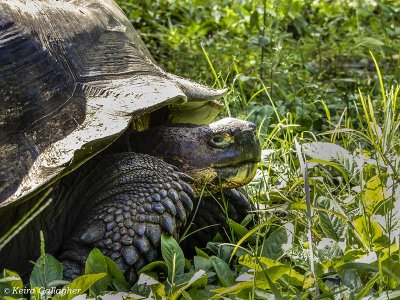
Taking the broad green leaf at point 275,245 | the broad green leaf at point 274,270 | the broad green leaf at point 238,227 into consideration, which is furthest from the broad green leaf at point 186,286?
the broad green leaf at point 238,227

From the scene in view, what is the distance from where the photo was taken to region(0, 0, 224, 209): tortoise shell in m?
2.94

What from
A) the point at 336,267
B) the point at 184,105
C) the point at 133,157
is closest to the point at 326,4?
the point at 184,105

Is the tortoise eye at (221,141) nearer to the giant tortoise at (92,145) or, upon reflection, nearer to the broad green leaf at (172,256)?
the giant tortoise at (92,145)

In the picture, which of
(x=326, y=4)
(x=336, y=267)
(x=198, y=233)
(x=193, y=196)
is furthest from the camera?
(x=326, y=4)

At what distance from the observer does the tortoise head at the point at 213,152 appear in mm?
3412

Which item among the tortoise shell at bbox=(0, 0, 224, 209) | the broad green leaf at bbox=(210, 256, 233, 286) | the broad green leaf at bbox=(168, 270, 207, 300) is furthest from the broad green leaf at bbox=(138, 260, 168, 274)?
the tortoise shell at bbox=(0, 0, 224, 209)

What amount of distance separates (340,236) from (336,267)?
25 centimetres

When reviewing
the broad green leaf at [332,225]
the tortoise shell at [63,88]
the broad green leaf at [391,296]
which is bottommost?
Answer: the broad green leaf at [332,225]

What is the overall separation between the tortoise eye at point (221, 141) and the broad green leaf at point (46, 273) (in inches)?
33.8

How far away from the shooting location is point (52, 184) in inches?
121

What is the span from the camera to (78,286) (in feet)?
8.61

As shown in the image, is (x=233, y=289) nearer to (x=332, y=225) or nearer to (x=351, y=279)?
(x=351, y=279)

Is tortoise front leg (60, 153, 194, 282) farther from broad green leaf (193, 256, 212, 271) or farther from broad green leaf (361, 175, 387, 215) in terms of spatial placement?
broad green leaf (361, 175, 387, 215)

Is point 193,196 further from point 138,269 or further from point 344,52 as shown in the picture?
point 344,52
